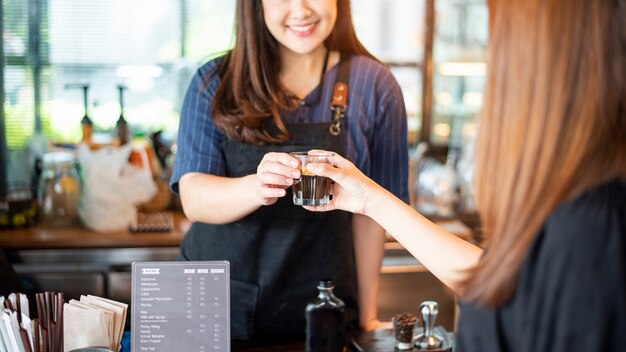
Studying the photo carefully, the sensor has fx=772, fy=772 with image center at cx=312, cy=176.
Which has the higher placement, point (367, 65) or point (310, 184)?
point (367, 65)

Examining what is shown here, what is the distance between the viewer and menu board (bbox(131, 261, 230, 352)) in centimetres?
161

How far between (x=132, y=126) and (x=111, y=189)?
695mm

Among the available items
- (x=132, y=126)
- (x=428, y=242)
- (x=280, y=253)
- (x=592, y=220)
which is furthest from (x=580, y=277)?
(x=132, y=126)

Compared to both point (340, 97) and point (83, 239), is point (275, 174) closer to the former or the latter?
point (340, 97)

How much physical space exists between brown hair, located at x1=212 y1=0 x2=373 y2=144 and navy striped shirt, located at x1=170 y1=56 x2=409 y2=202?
0.04 m

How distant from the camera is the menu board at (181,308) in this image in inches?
63.3

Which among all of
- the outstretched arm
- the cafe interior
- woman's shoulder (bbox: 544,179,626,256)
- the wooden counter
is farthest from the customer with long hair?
the wooden counter

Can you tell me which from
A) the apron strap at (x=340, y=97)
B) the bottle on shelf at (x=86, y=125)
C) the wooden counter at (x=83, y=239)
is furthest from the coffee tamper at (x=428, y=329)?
the bottle on shelf at (x=86, y=125)

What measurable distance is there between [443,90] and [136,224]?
188 cm

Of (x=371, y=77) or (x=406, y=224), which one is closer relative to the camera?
(x=406, y=224)

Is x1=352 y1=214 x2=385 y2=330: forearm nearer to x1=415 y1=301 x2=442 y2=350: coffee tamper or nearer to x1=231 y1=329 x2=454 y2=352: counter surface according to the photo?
x1=231 y1=329 x2=454 y2=352: counter surface

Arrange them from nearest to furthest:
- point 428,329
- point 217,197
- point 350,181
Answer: point 350,181 → point 428,329 → point 217,197

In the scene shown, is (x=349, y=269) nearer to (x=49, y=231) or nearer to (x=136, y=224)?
(x=136, y=224)

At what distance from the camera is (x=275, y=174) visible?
68.8 inches
